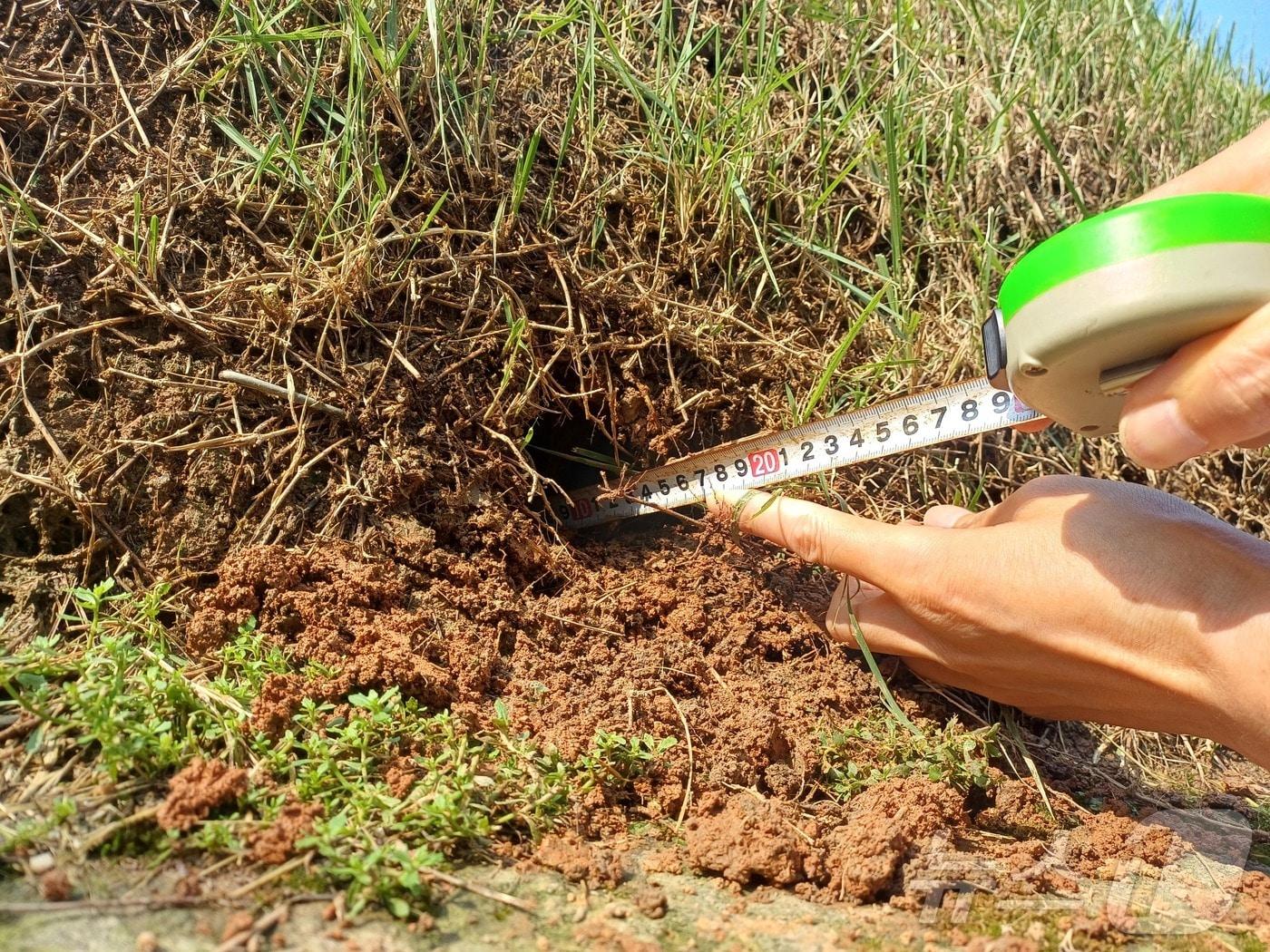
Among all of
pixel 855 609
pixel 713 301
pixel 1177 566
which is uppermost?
pixel 713 301

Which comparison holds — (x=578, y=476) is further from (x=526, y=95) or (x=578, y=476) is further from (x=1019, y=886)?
(x=1019, y=886)

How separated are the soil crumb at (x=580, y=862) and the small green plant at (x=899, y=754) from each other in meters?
0.60

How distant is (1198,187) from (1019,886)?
144 centimetres

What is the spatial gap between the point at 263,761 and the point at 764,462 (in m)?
1.51

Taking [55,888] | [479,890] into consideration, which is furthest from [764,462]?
[55,888]

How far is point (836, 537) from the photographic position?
7.52ft

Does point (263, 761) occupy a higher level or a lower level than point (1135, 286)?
lower

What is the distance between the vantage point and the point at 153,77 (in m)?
2.34

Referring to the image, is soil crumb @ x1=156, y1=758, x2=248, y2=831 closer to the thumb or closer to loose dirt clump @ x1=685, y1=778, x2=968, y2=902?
loose dirt clump @ x1=685, y1=778, x2=968, y2=902

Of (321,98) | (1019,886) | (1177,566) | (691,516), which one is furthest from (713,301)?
(1019,886)

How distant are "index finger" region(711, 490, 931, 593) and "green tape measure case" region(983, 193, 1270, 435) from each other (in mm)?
644

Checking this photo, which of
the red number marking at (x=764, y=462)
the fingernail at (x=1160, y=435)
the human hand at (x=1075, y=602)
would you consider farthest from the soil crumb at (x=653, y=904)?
the red number marking at (x=764, y=462)

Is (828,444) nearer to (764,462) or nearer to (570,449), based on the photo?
(764,462)

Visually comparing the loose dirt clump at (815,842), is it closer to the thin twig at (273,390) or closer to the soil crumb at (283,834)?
the soil crumb at (283,834)
